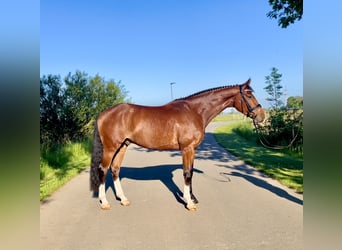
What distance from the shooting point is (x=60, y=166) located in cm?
742

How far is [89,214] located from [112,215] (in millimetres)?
375

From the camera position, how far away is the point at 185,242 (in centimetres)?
305

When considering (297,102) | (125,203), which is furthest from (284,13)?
(125,203)

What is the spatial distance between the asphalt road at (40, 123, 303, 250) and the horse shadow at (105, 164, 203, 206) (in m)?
0.04

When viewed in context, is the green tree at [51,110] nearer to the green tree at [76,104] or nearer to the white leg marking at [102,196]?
the green tree at [76,104]

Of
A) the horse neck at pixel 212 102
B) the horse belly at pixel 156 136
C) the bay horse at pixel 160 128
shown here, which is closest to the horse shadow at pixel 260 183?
the bay horse at pixel 160 128

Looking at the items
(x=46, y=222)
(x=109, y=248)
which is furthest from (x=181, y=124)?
(x=46, y=222)

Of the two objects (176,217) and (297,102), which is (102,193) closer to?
(176,217)

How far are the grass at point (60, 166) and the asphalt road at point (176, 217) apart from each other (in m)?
0.24

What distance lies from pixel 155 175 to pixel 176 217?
8.74 feet

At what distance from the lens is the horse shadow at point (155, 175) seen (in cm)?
532

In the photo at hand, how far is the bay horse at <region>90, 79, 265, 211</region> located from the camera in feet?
14.5
